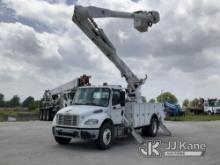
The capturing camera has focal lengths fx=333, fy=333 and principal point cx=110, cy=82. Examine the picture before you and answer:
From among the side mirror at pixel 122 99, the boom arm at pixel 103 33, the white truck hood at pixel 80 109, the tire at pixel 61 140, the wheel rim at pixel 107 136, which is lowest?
the tire at pixel 61 140

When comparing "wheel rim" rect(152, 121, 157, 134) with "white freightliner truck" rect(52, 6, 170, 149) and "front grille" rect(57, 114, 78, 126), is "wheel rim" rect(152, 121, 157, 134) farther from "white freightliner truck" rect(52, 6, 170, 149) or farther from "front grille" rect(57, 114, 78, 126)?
"front grille" rect(57, 114, 78, 126)

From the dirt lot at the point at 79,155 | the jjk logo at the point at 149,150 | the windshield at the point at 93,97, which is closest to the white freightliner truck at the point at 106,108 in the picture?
the windshield at the point at 93,97

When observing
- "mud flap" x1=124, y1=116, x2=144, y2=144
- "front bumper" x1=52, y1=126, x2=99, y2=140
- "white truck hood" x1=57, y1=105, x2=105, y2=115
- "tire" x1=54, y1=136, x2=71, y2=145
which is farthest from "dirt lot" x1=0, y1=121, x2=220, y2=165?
"white truck hood" x1=57, y1=105, x2=105, y2=115

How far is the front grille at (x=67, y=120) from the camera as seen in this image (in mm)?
11758

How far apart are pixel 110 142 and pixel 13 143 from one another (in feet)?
13.1

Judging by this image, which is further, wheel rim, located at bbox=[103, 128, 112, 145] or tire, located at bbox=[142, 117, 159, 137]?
tire, located at bbox=[142, 117, 159, 137]

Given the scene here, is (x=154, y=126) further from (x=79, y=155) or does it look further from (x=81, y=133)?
(x=79, y=155)

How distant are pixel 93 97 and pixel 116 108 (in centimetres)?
102

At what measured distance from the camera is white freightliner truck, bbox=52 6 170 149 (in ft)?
38.5

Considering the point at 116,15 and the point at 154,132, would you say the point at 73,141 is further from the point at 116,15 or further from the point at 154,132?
the point at 116,15

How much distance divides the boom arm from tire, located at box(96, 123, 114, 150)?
11.1 feet

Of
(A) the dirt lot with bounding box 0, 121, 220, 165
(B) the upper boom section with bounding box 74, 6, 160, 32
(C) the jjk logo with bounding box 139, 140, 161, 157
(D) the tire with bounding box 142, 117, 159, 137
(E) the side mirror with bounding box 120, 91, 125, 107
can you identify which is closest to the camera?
(A) the dirt lot with bounding box 0, 121, 220, 165

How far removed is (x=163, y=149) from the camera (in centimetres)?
1205

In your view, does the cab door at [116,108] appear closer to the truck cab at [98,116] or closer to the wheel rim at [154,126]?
the truck cab at [98,116]
